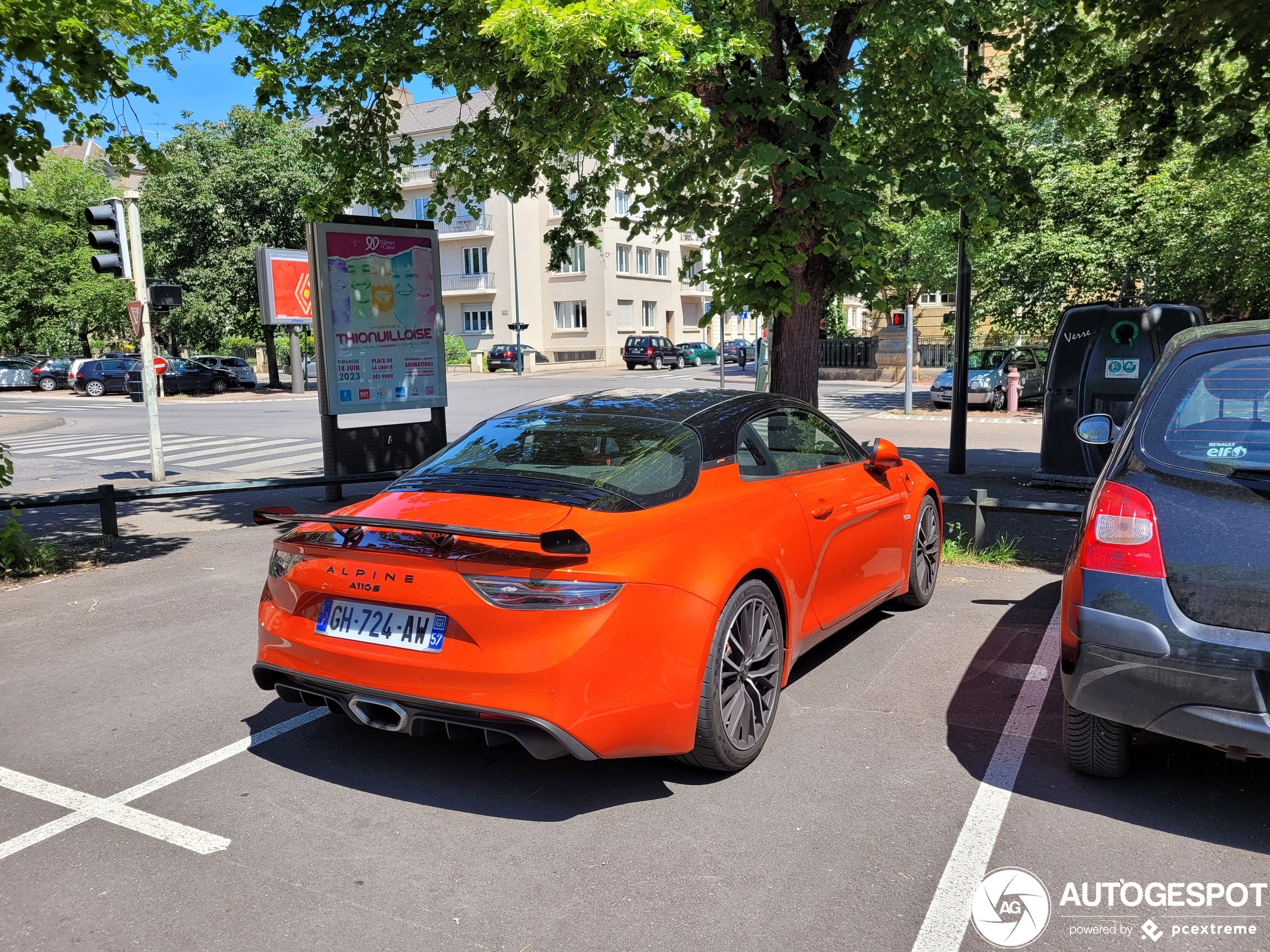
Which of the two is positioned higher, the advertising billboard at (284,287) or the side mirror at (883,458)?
the advertising billboard at (284,287)

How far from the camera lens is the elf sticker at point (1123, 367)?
35.5 feet

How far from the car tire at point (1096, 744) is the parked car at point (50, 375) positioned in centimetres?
5065

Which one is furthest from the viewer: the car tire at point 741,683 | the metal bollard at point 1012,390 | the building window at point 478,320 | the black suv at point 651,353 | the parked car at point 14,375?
the building window at point 478,320

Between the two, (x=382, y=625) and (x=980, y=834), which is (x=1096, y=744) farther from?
(x=382, y=625)

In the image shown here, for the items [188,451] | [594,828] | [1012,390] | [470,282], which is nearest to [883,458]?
[594,828]

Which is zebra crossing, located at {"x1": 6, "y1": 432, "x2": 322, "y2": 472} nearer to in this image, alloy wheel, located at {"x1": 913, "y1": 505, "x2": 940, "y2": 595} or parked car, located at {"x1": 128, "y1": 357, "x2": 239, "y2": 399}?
alloy wheel, located at {"x1": 913, "y1": 505, "x2": 940, "y2": 595}

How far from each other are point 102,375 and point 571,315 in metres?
26.2

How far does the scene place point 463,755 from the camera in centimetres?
400

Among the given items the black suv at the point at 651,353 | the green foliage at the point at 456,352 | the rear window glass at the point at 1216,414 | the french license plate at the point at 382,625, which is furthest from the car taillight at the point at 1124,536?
the green foliage at the point at 456,352

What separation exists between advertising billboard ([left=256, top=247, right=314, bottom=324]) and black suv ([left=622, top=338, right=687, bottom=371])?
60.3 feet

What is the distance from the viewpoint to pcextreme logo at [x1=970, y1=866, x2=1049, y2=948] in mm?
2752

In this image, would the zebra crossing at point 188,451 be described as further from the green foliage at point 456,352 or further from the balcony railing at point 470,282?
the balcony railing at point 470,282

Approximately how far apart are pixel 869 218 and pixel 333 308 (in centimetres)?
598

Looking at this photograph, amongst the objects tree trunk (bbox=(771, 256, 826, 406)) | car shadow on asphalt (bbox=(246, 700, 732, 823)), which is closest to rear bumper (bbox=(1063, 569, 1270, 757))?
car shadow on asphalt (bbox=(246, 700, 732, 823))
